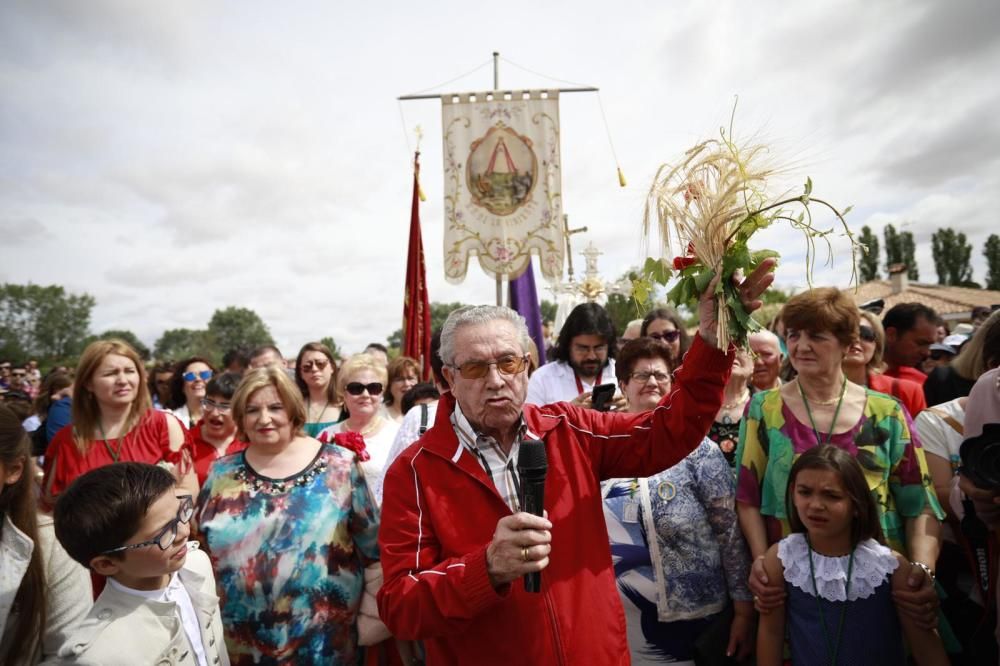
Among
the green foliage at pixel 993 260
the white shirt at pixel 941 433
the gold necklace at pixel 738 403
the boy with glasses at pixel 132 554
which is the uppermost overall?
the green foliage at pixel 993 260

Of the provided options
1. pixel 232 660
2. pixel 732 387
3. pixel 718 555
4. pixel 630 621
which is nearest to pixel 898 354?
pixel 732 387

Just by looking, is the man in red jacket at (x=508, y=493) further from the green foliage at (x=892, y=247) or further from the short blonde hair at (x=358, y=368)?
the green foliage at (x=892, y=247)

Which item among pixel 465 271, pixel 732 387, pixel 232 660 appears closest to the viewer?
pixel 232 660

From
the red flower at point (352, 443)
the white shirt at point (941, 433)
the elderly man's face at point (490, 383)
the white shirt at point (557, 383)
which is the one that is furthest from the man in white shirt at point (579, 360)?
the elderly man's face at point (490, 383)

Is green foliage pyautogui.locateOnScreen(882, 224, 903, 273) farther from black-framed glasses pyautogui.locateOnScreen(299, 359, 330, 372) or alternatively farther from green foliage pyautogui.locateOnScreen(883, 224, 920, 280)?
black-framed glasses pyautogui.locateOnScreen(299, 359, 330, 372)

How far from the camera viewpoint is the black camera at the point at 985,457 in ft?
6.10

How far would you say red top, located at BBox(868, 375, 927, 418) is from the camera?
143 inches

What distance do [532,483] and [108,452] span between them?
10.8 feet

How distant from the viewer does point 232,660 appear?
2.57 m

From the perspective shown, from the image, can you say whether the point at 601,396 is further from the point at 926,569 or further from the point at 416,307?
the point at 416,307

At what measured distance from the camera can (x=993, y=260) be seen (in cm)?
5075

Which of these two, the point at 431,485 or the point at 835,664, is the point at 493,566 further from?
the point at 835,664

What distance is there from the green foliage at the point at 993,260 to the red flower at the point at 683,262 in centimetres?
6313

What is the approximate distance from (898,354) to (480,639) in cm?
441
